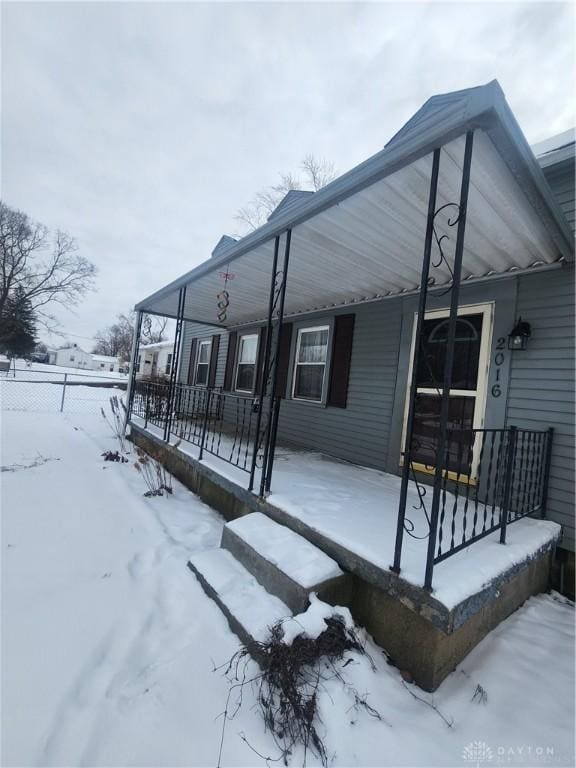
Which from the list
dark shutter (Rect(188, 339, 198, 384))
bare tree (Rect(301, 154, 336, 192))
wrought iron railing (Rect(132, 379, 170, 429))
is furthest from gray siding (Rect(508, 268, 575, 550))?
bare tree (Rect(301, 154, 336, 192))

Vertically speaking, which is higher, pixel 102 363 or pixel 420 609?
pixel 102 363

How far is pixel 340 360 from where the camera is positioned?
196 inches

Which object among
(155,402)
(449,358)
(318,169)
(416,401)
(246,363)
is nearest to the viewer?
(449,358)

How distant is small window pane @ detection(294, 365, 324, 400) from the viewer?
214 inches

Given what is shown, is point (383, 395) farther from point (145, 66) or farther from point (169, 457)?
point (145, 66)

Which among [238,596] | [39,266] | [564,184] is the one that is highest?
[39,266]

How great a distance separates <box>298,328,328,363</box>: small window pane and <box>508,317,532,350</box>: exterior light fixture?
2.68 meters

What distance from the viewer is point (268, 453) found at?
2920mm

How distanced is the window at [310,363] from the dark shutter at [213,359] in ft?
10.1

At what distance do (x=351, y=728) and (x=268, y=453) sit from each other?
5.89 ft

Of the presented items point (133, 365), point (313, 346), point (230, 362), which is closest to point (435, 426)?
point (313, 346)

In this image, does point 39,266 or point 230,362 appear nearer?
point 230,362

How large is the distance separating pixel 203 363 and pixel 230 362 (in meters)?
1.69

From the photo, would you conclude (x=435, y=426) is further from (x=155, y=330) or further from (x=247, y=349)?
(x=155, y=330)
